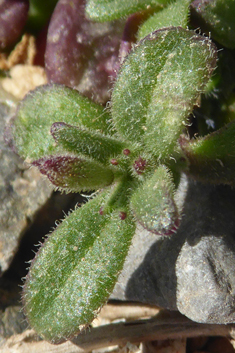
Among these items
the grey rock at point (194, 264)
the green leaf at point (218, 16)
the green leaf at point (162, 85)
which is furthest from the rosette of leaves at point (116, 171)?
the green leaf at point (218, 16)

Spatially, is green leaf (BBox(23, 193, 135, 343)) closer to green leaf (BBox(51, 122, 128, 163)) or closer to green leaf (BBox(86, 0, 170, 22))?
green leaf (BBox(51, 122, 128, 163))

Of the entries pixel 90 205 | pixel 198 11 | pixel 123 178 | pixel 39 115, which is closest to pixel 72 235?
pixel 90 205

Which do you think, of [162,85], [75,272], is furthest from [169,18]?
[75,272]

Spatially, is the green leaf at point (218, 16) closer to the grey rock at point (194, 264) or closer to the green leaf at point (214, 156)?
the green leaf at point (214, 156)

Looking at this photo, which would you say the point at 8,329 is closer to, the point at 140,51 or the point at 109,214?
the point at 109,214

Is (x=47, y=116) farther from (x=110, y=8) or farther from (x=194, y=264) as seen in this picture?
(x=194, y=264)

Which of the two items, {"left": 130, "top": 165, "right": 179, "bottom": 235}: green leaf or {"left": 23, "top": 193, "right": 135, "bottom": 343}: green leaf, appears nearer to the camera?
{"left": 130, "top": 165, "right": 179, "bottom": 235}: green leaf

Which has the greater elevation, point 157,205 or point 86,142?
point 157,205

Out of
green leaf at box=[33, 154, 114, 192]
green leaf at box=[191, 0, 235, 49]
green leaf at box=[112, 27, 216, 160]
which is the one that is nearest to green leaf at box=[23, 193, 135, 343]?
green leaf at box=[33, 154, 114, 192]
